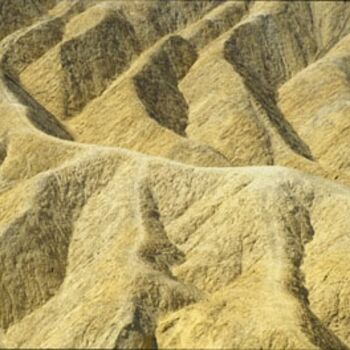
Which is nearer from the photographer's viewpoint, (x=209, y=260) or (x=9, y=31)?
(x=209, y=260)

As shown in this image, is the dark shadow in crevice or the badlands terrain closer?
the badlands terrain

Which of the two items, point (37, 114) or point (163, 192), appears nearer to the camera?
point (163, 192)

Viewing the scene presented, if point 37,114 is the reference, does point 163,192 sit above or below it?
below

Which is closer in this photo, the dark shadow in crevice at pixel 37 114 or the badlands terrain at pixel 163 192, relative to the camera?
the badlands terrain at pixel 163 192

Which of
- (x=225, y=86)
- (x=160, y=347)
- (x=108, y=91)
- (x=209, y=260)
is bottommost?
(x=225, y=86)

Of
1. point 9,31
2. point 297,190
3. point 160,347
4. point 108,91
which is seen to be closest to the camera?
point 160,347

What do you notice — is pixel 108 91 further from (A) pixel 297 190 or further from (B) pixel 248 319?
(B) pixel 248 319

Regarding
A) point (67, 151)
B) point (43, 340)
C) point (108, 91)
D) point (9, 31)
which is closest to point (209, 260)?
point (43, 340)

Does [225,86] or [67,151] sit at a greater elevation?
[67,151]
